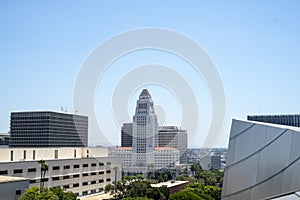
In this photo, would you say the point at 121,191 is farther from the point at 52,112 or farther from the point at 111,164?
the point at 52,112

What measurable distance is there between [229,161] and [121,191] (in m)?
38.3

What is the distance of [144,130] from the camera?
399ft

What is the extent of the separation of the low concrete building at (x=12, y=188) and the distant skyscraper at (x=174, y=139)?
106m

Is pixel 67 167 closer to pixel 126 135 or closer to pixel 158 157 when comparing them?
pixel 158 157

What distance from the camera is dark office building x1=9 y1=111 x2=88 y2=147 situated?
301 ft

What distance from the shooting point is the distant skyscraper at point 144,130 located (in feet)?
391

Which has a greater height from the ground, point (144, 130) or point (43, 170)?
point (144, 130)

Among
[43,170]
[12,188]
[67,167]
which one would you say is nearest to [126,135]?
[67,167]

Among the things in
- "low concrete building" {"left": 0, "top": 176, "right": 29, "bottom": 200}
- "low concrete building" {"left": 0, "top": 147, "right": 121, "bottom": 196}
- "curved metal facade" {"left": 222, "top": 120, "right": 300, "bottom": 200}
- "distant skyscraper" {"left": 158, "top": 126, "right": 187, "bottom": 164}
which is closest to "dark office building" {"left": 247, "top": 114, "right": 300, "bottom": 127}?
"low concrete building" {"left": 0, "top": 147, "right": 121, "bottom": 196}

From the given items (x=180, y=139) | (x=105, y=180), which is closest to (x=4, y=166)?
(x=105, y=180)

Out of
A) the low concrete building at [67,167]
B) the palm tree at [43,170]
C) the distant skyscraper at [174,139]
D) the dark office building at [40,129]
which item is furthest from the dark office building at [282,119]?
the distant skyscraper at [174,139]

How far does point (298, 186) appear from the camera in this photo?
340 inches

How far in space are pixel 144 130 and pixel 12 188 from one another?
92911 millimetres

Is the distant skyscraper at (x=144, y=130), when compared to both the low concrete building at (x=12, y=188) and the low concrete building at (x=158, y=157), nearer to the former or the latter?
the low concrete building at (x=158, y=157)
